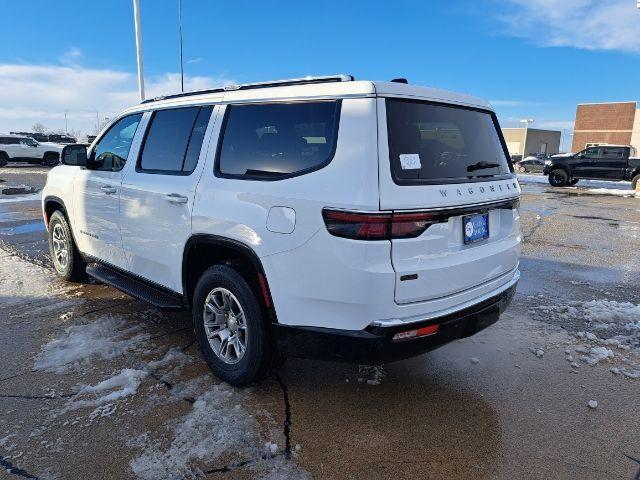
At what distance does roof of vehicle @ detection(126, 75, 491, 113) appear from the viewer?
104 inches

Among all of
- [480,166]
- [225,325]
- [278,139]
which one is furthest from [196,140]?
[480,166]

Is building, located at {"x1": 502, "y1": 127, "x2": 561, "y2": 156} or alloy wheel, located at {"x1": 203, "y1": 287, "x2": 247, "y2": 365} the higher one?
building, located at {"x1": 502, "y1": 127, "x2": 561, "y2": 156}

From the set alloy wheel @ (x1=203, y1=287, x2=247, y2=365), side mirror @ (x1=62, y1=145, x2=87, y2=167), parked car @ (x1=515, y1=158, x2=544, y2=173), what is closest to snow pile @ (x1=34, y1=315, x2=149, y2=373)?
alloy wheel @ (x1=203, y1=287, x2=247, y2=365)

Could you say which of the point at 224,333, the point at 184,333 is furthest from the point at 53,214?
the point at 224,333

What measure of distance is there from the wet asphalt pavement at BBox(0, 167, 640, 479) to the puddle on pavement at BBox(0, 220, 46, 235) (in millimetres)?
4491

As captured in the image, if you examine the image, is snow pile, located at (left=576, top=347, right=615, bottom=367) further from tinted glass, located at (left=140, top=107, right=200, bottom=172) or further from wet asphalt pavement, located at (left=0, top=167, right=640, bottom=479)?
tinted glass, located at (left=140, top=107, right=200, bottom=172)

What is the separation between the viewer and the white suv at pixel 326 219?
2514mm

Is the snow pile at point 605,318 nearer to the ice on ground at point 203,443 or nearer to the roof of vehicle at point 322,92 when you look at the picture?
the roof of vehicle at point 322,92

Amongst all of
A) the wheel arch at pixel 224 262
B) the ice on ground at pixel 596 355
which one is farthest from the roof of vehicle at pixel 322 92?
the ice on ground at pixel 596 355

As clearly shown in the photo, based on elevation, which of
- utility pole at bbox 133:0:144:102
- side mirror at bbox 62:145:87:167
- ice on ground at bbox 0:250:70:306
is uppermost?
utility pole at bbox 133:0:144:102

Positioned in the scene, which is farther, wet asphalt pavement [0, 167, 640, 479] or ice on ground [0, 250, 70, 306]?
ice on ground [0, 250, 70, 306]

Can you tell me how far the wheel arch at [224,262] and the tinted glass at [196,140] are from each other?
563 mm

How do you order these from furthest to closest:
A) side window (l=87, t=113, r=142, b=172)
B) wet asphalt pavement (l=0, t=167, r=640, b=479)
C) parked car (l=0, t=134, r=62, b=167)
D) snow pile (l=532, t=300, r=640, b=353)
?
parked car (l=0, t=134, r=62, b=167) < side window (l=87, t=113, r=142, b=172) < snow pile (l=532, t=300, r=640, b=353) < wet asphalt pavement (l=0, t=167, r=640, b=479)

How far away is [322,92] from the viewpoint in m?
2.81
